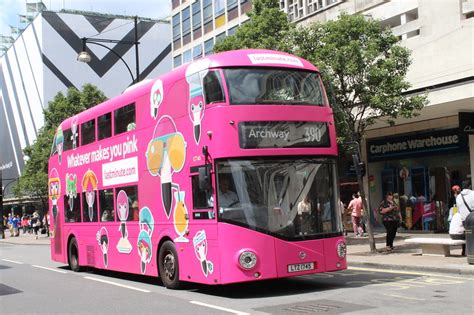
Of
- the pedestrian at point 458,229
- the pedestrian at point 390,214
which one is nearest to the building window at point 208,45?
the pedestrian at point 390,214

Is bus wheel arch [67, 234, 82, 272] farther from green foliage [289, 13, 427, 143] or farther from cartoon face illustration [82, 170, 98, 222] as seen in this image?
green foliage [289, 13, 427, 143]

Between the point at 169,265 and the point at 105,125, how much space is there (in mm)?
4465

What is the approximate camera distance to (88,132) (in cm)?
1531

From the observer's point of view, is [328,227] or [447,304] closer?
[447,304]

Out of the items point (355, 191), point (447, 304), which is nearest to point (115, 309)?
point (447, 304)

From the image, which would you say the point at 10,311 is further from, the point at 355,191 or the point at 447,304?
the point at 355,191

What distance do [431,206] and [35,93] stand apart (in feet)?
215

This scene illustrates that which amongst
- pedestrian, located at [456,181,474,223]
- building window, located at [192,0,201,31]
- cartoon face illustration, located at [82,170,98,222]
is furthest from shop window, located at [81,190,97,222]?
building window, located at [192,0,201,31]

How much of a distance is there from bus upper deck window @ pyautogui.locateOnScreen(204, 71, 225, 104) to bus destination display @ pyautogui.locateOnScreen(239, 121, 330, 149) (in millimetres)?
648

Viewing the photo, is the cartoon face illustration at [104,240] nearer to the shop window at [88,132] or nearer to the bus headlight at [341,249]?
the shop window at [88,132]

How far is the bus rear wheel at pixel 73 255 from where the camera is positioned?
1644 centimetres

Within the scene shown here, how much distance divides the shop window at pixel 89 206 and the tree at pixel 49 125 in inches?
Result: 868

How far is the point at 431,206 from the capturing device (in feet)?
76.7

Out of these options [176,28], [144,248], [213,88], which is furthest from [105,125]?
[176,28]
